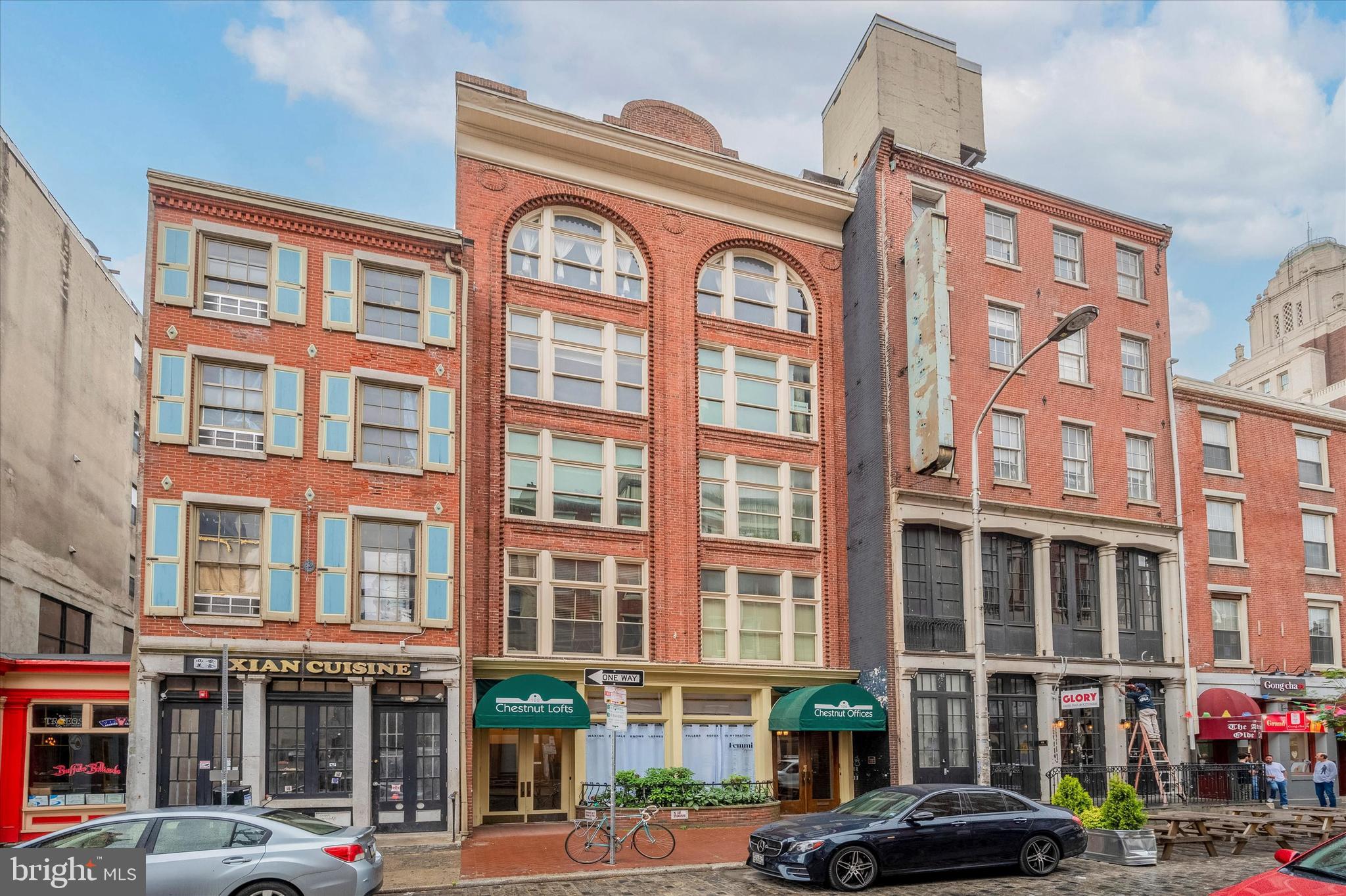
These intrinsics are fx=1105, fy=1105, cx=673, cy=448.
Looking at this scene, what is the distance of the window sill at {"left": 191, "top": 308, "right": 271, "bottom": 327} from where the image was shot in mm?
23047

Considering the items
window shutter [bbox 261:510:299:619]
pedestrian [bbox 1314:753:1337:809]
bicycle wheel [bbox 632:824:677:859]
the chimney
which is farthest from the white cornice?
pedestrian [bbox 1314:753:1337:809]

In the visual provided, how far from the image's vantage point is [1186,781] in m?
30.3

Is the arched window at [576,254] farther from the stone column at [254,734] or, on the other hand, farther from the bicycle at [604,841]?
the bicycle at [604,841]

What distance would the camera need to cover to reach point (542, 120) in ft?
91.2

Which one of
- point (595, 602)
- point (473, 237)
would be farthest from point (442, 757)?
point (473, 237)

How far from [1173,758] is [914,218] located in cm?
1688

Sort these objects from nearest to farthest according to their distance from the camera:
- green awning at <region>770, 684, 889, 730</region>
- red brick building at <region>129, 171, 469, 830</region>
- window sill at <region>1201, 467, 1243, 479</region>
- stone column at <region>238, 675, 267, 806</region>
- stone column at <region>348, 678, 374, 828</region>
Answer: stone column at <region>238, 675, 267, 806</region> → red brick building at <region>129, 171, 469, 830</region> → stone column at <region>348, 678, 374, 828</region> → green awning at <region>770, 684, 889, 730</region> → window sill at <region>1201, 467, 1243, 479</region>

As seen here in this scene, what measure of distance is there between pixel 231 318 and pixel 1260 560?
101 feet

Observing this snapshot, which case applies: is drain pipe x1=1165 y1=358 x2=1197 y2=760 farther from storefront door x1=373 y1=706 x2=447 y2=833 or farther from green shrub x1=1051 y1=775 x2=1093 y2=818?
storefront door x1=373 y1=706 x2=447 y2=833

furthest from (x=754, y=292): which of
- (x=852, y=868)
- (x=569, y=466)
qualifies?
(x=852, y=868)

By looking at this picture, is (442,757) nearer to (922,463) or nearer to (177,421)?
(177,421)

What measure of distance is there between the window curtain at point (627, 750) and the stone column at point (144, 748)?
938cm

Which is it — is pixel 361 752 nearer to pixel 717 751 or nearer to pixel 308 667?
pixel 308 667

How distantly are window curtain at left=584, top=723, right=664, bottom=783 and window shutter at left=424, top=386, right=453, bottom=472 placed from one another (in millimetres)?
7354
